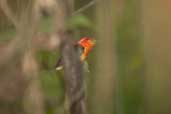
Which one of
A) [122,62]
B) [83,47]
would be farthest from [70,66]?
[122,62]

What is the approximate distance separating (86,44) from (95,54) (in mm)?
37

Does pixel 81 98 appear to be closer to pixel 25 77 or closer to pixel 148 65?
pixel 25 77

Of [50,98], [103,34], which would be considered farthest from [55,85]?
[103,34]

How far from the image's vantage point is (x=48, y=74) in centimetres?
70

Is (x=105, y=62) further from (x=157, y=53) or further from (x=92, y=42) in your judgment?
(x=157, y=53)

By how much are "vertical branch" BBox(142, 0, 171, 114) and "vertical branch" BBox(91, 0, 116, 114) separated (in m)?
0.09

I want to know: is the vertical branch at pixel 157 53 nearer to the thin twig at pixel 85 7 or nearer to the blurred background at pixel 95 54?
the blurred background at pixel 95 54

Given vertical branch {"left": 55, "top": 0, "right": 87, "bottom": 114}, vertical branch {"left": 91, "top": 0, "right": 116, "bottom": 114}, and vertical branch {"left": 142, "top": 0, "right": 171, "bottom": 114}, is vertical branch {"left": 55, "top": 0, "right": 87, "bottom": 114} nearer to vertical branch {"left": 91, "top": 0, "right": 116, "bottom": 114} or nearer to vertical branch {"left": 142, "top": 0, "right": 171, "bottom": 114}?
vertical branch {"left": 91, "top": 0, "right": 116, "bottom": 114}

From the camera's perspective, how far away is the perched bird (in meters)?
0.62

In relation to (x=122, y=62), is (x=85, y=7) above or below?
above

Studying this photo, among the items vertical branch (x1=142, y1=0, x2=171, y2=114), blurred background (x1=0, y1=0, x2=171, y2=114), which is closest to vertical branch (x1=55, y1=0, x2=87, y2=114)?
blurred background (x1=0, y1=0, x2=171, y2=114)

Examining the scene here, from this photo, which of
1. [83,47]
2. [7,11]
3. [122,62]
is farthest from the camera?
[122,62]

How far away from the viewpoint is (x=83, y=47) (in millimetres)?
664

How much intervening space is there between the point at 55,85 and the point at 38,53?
0.12 meters
